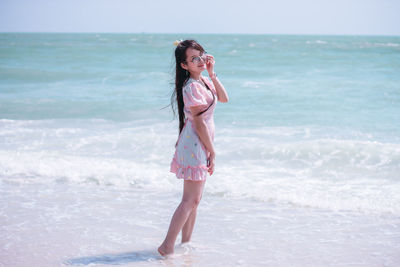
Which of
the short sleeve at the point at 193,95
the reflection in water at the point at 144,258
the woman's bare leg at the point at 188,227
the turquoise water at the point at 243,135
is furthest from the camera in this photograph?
the turquoise water at the point at 243,135

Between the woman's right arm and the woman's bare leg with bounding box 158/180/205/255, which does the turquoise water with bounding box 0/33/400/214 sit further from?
the woman's bare leg with bounding box 158/180/205/255

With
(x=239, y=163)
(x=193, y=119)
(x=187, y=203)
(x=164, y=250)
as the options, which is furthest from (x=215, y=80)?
(x=239, y=163)

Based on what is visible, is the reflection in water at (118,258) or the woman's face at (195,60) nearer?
the woman's face at (195,60)

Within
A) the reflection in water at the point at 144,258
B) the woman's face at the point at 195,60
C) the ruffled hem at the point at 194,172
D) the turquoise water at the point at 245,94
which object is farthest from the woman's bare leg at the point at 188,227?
the turquoise water at the point at 245,94

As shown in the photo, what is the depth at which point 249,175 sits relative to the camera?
20.5 feet

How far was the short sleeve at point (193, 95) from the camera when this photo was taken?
3.08m

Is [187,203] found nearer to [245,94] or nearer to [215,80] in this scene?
[215,80]

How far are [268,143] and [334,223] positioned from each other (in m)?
3.80

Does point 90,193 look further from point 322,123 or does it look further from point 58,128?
point 322,123

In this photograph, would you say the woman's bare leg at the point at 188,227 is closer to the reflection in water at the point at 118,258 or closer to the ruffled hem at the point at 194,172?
the reflection in water at the point at 118,258

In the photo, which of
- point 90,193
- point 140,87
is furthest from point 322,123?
point 140,87

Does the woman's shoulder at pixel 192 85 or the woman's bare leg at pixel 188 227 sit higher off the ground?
the woman's shoulder at pixel 192 85

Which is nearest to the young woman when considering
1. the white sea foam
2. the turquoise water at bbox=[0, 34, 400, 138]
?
the white sea foam

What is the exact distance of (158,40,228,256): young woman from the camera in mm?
3133
